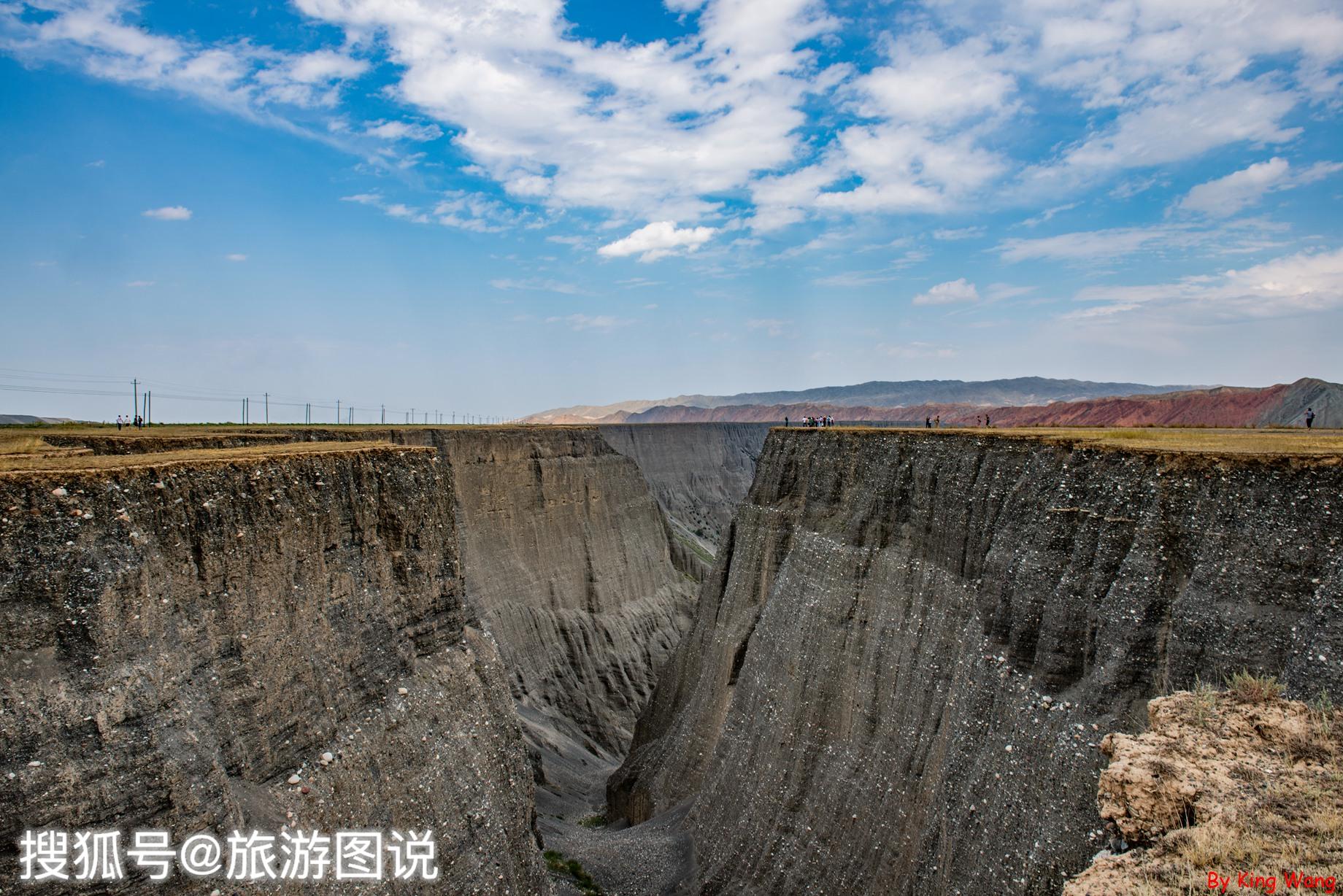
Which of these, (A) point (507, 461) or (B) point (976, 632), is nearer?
(B) point (976, 632)

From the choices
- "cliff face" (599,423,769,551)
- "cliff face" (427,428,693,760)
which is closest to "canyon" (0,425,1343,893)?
"cliff face" (427,428,693,760)

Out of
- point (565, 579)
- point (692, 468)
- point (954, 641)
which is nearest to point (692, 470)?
point (692, 468)

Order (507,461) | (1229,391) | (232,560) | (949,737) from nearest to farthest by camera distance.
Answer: (232,560) → (949,737) → (507,461) → (1229,391)

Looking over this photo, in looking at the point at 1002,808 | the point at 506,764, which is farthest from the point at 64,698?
the point at 1002,808

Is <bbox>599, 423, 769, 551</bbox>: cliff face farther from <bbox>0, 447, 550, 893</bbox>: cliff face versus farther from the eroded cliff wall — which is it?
<bbox>0, 447, 550, 893</bbox>: cliff face

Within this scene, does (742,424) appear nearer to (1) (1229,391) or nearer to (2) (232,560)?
(1) (1229,391)
